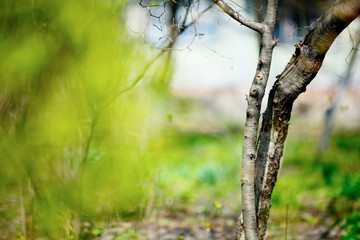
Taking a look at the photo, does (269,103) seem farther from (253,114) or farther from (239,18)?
(239,18)

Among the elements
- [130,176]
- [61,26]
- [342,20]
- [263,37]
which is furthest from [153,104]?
[342,20]

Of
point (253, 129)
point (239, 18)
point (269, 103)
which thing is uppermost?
point (239, 18)

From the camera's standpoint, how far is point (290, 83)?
6.28ft

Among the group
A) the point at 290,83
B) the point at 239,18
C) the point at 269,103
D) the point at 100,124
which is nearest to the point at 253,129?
the point at 269,103

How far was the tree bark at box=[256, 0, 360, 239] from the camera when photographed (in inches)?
68.5

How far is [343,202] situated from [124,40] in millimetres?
3344

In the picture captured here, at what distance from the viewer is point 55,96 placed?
2.81 m

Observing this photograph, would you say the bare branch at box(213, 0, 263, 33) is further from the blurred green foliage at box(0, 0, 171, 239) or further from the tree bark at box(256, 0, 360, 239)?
the blurred green foliage at box(0, 0, 171, 239)

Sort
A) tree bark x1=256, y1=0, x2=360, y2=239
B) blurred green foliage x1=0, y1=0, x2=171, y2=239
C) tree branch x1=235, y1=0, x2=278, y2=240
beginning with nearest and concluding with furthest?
tree bark x1=256, y1=0, x2=360, y2=239, tree branch x1=235, y1=0, x2=278, y2=240, blurred green foliage x1=0, y1=0, x2=171, y2=239

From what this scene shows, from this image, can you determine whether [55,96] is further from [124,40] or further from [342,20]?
[342,20]

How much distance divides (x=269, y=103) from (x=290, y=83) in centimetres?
18

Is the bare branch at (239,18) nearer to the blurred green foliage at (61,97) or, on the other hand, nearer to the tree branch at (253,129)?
the tree branch at (253,129)

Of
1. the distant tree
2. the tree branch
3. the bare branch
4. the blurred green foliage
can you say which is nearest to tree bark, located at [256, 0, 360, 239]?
the distant tree

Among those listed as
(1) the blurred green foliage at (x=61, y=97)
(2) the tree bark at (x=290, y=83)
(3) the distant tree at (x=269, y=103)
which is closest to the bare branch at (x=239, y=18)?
(3) the distant tree at (x=269, y=103)
